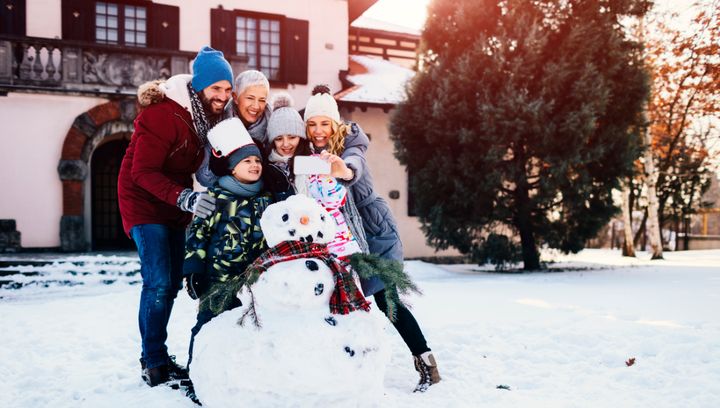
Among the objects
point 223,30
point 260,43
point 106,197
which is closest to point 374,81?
point 260,43

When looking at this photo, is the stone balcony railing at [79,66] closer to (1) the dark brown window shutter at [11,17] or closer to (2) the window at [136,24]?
(1) the dark brown window shutter at [11,17]

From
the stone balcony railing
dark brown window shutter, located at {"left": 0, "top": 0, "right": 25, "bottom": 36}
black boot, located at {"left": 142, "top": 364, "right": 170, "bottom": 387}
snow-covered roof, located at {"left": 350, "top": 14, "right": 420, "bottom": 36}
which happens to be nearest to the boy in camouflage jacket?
black boot, located at {"left": 142, "top": 364, "right": 170, "bottom": 387}

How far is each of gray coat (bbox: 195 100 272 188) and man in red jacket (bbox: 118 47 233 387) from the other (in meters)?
0.07

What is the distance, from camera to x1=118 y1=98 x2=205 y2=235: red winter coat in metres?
3.13

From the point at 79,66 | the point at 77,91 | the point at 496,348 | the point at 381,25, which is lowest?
the point at 496,348

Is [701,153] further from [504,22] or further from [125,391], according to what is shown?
[125,391]

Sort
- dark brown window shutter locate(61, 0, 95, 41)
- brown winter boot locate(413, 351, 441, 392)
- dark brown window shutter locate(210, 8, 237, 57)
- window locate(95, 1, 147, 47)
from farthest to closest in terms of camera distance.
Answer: dark brown window shutter locate(210, 8, 237, 57) < window locate(95, 1, 147, 47) < dark brown window shutter locate(61, 0, 95, 41) < brown winter boot locate(413, 351, 441, 392)

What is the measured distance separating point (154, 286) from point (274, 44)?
1033 cm

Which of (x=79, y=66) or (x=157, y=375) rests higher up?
(x=79, y=66)

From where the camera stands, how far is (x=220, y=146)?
9.29 feet

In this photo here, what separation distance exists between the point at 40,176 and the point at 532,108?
31.5 feet

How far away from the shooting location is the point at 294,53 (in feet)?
41.0

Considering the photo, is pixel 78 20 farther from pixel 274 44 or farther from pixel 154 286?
pixel 154 286

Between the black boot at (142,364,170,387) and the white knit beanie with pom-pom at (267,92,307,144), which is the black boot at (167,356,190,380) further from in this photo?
the white knit beanie with pom-pom at (267,92,307,144)
